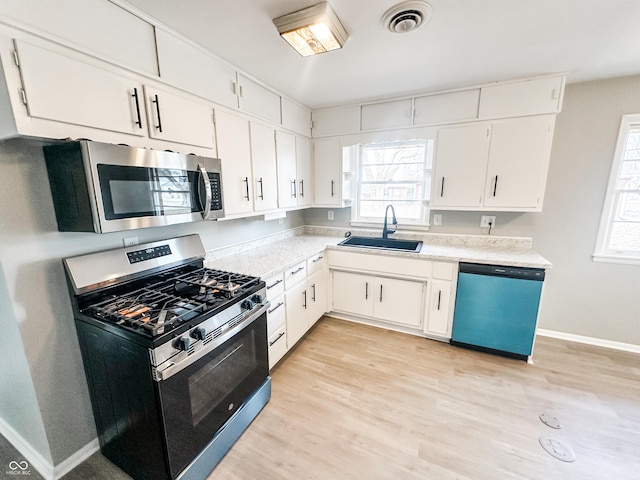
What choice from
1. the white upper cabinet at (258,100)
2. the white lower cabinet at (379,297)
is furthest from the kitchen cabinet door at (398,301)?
the white upper cabinet at (258,100)

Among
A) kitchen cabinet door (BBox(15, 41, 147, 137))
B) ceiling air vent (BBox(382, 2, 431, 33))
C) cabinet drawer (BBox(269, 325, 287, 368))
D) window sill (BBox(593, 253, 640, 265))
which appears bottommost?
cabinet drawer (BBox(269, 325, 287, 368))

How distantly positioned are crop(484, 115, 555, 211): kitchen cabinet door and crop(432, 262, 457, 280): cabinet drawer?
0.73 m

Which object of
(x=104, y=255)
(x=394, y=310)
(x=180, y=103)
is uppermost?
(x=180, y=103)

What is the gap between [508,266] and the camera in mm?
2260

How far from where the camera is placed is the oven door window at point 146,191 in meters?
1.19

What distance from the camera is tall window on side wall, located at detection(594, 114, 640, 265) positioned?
2.31 meters

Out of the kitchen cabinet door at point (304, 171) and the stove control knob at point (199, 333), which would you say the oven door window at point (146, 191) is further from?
the kitchen cabinet door at point (304, 171)

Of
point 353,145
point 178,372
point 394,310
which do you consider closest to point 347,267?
point 394,310

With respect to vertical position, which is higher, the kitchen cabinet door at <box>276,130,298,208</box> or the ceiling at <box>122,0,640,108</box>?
the ceiling at <box>122,0,640,108</box>

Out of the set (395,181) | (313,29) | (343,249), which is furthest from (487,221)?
(313,29)

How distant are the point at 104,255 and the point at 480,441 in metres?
2.51

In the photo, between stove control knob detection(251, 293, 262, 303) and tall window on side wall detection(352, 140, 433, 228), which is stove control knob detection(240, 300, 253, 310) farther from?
tall window on side wall detection(352, 140, 433, 228)

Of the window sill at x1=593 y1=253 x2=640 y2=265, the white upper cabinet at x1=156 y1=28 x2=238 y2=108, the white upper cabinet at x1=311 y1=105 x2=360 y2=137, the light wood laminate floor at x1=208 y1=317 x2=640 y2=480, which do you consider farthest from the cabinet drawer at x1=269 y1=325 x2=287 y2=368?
the window sill at x1=593 y1=253 x2=640 y2=265

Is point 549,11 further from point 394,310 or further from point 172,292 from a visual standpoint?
point 172,292
